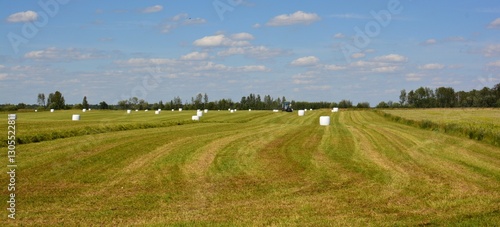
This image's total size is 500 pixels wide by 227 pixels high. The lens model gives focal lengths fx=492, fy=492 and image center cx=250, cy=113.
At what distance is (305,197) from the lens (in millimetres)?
13000

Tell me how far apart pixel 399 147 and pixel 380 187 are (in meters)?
12.2

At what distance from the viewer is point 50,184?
14602 mm

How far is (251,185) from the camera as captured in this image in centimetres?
1473

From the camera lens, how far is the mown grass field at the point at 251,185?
35.9 feet

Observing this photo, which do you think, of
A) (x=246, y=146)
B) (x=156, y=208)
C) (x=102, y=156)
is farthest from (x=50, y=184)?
(x=246, y=146)

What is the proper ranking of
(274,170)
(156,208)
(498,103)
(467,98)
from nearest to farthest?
(156,208), (274,170), (498,103), (467,98)

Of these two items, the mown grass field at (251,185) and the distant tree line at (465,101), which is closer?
the mown grass field at (251,185)

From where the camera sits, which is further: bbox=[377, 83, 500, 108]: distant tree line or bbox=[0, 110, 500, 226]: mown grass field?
bbox=[377, 83, 500, 108]: distant tree line

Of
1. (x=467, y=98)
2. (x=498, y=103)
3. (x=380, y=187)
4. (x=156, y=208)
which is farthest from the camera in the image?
(x=467, y=98)

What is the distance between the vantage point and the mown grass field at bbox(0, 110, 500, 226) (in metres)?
10.9

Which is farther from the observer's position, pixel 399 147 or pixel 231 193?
pixel 399 147

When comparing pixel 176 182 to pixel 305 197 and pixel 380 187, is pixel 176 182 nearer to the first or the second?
pixel 305 197

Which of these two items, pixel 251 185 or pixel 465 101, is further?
pixel 465 101

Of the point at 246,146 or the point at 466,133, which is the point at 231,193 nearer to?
the point at 246,146
